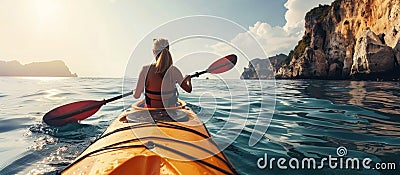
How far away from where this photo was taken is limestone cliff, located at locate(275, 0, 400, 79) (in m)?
25.2

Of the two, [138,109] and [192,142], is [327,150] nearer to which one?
[192,142]

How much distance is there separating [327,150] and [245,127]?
226 centimetres

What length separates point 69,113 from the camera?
4789mm

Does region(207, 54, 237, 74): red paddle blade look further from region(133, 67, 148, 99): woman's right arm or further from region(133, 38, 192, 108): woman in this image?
region(133, 67, 148, 99): woman's right arm

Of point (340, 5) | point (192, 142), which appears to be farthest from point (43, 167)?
point (340, 5)

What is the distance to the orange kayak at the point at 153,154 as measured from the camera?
1.79m

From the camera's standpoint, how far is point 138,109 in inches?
150

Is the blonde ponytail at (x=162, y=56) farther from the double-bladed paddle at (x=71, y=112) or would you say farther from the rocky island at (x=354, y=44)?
the rocky island at (x=354, y=44)

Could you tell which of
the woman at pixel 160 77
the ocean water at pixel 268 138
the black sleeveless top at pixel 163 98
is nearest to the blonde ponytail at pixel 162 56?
the woman at pixel 160 77

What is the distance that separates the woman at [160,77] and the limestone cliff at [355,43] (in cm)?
3072

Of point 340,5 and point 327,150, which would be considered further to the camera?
point 340,5

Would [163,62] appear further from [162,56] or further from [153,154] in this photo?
[153,154]

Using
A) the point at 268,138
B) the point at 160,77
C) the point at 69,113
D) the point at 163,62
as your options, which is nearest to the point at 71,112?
the point at 69,113

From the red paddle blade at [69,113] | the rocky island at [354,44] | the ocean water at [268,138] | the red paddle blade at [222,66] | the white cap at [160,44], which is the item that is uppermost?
the rocky island at [354,44]
